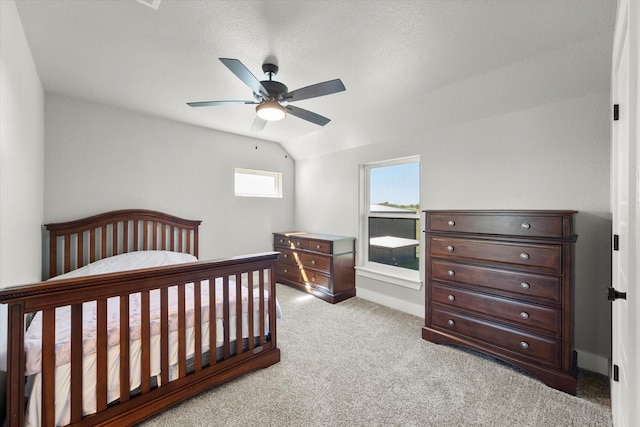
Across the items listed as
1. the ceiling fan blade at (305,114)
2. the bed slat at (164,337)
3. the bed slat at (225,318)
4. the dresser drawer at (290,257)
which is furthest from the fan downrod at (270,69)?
the dresser drawer at (290,257)

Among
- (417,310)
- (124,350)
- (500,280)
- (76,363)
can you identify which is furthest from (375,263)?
(76,363)

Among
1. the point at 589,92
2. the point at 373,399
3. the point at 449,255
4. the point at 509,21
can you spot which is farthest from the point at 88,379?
the point at 589,92

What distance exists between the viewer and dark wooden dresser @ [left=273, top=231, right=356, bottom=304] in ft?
12.2

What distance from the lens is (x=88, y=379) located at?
1.48 meters

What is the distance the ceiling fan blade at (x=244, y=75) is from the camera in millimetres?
1662

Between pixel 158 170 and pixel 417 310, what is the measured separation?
12.3 feet

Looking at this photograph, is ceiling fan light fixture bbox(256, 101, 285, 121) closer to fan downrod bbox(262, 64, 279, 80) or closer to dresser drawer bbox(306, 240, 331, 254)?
fan downrod bbox(262, 64, 279, 80)

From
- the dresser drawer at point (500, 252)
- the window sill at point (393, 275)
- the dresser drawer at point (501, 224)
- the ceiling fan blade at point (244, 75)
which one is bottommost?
the window sill at point (393, 275)

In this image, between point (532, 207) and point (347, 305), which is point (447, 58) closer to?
point (532, 207)

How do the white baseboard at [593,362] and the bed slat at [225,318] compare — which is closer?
the bed slat at [225,318]

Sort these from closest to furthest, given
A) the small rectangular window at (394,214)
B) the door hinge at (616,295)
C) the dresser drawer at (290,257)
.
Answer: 1. the door hinge at (616,295)
2. the small rectangular window at (394,214)
3. the dresser drawer at (290,257)

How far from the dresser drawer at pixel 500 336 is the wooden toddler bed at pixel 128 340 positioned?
5.11ft

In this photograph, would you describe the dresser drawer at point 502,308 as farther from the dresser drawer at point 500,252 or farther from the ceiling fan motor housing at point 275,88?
the ceiling fan motor housing at point 275,88

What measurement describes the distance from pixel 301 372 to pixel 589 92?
10.4ft
